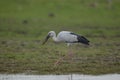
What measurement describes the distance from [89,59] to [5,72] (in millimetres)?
3728

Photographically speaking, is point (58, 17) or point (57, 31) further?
point (58, 17)

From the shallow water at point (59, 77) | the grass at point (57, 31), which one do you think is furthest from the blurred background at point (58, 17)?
the shallow water at point (59, 77)

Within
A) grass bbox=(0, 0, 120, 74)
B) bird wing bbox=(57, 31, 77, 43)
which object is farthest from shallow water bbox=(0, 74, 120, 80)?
bird wing bbox=(57, 31, 77, 43)

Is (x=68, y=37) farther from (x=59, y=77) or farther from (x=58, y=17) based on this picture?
(x=58, y=17)

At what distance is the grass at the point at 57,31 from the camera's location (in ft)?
52.2

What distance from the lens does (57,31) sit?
2697cm

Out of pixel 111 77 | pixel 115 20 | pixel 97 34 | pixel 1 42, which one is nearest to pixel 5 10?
pixel 115 20

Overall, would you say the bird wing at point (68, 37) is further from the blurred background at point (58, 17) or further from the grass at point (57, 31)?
the blurred background at point (58, 17)

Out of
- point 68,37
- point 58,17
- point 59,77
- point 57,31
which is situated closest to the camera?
point 59,77

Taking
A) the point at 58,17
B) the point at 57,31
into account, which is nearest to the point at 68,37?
the point at 57,31

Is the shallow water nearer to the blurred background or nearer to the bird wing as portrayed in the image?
the bird wing

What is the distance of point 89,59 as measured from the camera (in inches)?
682

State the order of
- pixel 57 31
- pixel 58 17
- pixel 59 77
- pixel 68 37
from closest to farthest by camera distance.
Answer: pixel 59 77 → pixel 68 37 → pixel 57 31 → pixel 58 17

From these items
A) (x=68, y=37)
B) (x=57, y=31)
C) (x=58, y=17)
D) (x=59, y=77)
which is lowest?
(x=59, y=77)
